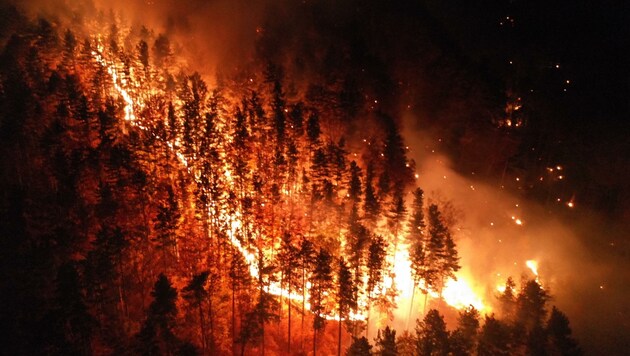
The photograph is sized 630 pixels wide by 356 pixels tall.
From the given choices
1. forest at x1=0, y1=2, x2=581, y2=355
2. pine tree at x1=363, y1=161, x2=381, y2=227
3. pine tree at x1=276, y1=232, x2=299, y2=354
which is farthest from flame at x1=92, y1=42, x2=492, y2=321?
pine tree at x1=363, y1=161, x2=381, y2=227

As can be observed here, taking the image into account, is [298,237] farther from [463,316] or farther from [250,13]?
[250,13]

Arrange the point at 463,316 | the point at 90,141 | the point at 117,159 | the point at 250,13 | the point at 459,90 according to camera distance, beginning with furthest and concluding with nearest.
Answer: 1. the point at 250,13
2. the point at 459,90
3. the point at 90,141
4. the point at 117,159
5. the point at 463,316

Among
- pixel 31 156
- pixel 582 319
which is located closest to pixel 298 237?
pixel 31 156

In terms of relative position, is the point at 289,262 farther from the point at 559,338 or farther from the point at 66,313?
the point at 559,338

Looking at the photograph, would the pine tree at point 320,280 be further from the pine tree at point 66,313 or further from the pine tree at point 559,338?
the pine tree at point 559,338

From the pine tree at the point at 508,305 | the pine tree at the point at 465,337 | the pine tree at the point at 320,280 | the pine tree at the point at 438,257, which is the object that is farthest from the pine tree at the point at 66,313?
the pine tree at the point at 508,305

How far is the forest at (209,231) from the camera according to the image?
37.3 m

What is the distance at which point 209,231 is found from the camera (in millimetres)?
55719

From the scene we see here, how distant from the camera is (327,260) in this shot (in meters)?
44.7

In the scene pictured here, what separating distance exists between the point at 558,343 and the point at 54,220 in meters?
49.5

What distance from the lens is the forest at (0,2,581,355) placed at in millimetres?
37344

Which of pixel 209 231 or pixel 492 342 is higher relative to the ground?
pixel 209 231

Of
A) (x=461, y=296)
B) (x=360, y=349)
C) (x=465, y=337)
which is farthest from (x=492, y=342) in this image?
(x=461, y=296)

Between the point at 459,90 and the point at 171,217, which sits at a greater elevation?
the point at 459,90
